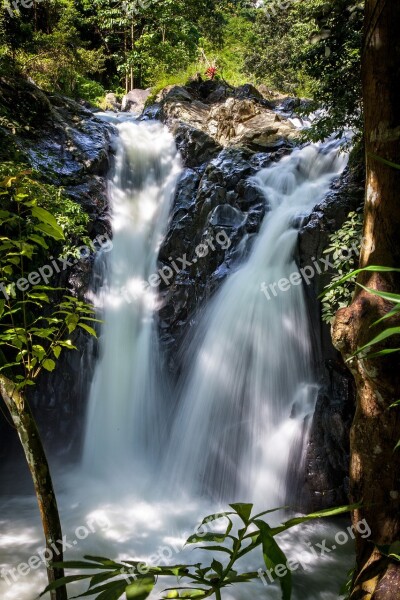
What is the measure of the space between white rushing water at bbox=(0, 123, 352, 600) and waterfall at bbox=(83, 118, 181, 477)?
0.06 feet

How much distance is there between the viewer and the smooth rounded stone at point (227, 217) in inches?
277

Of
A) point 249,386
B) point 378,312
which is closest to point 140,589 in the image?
point 378,312

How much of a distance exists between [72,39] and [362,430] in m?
15.9

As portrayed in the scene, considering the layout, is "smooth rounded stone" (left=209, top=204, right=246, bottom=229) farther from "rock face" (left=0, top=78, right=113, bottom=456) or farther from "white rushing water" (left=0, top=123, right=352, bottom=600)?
"rock face" (left=0, top=78, right=113, bottom=456)

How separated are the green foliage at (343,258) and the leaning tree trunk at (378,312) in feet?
10.8

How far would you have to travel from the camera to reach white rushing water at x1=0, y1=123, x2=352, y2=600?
4.12m

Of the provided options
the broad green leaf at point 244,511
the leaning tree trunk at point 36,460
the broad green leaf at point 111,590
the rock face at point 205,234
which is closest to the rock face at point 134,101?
the rock face at point 205,234

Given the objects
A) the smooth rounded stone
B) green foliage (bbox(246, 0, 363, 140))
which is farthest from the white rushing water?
green foliage (bbox(246, 0, 363, 140))

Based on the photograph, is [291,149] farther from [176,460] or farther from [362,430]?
[362,430]

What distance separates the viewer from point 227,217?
7145mm

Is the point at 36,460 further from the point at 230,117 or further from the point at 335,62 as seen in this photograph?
the point at 230,117

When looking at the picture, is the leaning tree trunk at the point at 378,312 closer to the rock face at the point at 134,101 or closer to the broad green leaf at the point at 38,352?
the broad green leaf at the point at 38,352

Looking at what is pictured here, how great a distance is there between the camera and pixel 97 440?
6.07 m

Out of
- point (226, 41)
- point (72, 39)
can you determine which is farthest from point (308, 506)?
point (226, 41)
